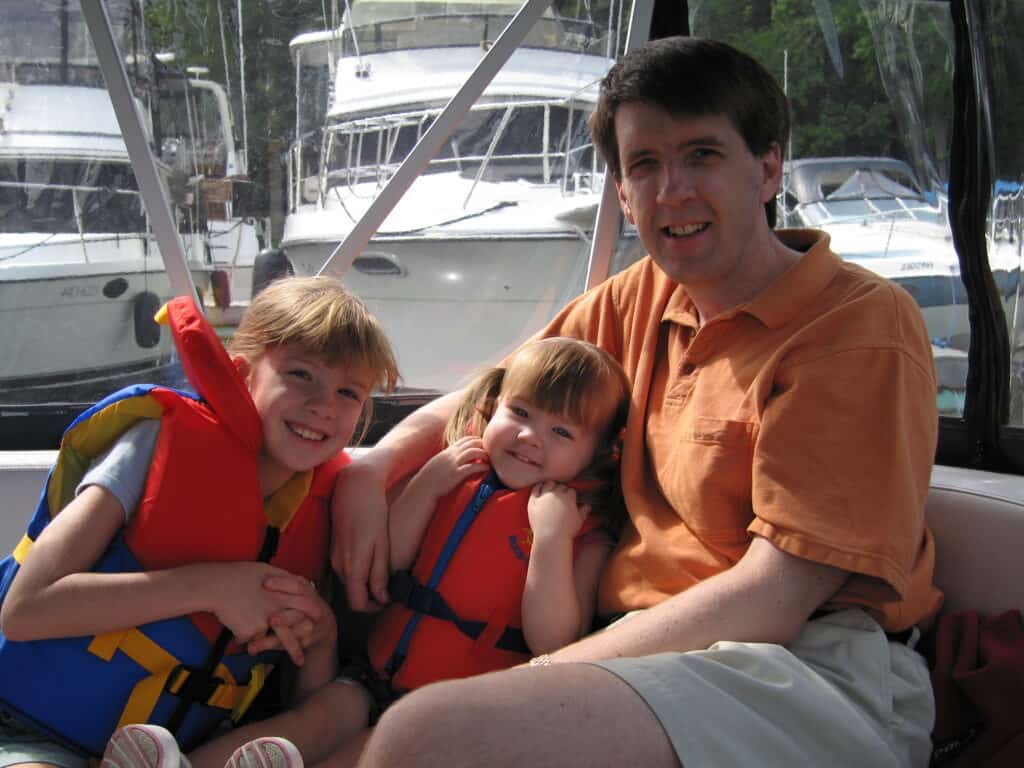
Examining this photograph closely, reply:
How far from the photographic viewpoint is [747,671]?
1507 mm

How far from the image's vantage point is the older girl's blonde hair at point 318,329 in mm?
1875

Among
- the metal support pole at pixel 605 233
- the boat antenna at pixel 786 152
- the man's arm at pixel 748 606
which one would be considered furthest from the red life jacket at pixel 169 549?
the boat antenna at pixel 786 152

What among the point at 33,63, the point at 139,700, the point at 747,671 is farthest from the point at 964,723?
the point at 33,63

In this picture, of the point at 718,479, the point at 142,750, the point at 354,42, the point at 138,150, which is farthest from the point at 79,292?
the point at 718,479

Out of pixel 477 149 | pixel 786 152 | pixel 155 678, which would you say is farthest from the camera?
pixel 477 149

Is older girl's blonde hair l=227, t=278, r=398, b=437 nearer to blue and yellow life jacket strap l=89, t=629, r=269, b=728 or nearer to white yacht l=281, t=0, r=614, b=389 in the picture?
blue and yellow life jacket strap l=89, t=629, r=269, b=728

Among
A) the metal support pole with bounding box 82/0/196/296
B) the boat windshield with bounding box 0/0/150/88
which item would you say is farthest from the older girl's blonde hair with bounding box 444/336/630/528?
the boat windshield with bounding box 0/0/150/88

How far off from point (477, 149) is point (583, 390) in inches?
59.0

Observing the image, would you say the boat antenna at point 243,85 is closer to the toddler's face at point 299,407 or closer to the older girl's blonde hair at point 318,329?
the older girl's blonde hair at point 318,329

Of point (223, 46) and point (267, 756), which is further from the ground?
point (223, 46)

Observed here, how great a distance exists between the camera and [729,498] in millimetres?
1733

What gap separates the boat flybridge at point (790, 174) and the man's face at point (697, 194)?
712 mm

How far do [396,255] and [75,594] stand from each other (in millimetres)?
1853

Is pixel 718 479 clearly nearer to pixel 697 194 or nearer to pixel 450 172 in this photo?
pixel 697 194
